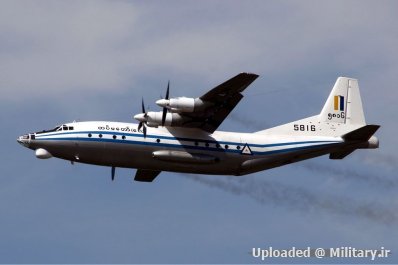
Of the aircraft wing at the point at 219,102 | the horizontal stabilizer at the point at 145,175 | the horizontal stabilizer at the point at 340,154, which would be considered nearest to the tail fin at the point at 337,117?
the horizontal stabilizer at the point at 340,154

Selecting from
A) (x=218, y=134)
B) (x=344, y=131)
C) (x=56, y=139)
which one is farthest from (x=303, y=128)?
(x=56, y=139)

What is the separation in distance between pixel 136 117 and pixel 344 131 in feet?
34.2

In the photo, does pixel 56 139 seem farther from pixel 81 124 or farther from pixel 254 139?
pixel 254 139

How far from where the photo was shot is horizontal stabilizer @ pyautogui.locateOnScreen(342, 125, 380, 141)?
120ft

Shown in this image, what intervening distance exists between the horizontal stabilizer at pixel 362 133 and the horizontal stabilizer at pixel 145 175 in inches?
381

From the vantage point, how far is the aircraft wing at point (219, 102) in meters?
34.7

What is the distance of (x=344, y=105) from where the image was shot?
40.1m

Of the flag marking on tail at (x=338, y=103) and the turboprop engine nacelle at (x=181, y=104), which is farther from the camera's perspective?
the flag marking on tail at (x=338, y=103)

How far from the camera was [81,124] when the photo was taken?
3678 cm

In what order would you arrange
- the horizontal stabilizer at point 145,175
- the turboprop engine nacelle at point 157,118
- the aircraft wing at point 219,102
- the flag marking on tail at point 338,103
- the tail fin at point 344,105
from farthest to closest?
the horizontal stabilizer at point 145,175 → the flag marking on tail at point 338,103 → the tail fin at point 344,105 → the turboprop engine nacelle at point 157,118 → the aircraft wing at point 219,102

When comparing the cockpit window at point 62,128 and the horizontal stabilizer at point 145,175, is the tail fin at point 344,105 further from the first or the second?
the cockpit window at point 62,128

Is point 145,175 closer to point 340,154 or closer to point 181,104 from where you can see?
point 181,104

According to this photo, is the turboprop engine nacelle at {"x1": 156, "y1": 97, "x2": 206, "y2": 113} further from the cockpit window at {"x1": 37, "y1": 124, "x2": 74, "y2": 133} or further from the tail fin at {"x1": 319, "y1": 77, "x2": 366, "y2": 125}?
Answer: the tail fin at {"x1": 319, "y1": 77, "x2": 366, "y2": 125}

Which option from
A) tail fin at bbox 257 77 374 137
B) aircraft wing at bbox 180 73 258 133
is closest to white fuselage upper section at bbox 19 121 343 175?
aircraft wing at bbox 180 73 258 133
